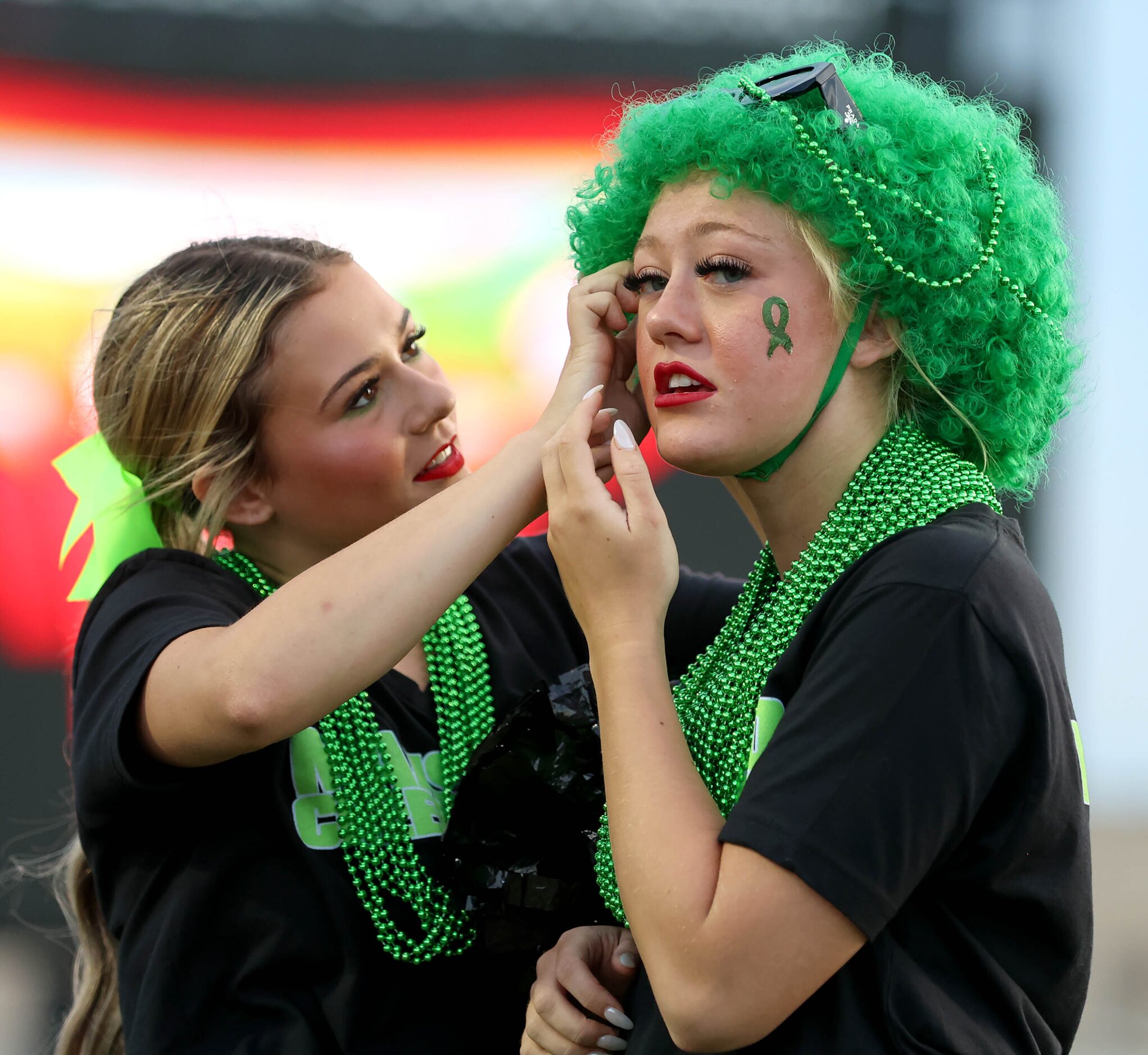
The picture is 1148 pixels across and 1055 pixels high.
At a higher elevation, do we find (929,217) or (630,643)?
(929,217)

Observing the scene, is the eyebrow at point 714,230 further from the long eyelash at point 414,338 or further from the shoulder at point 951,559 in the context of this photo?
the long eyelash at point 414,338

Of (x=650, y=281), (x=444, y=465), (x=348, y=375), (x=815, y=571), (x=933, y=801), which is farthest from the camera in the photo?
(x=444, y=465)

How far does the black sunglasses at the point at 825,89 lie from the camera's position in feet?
5.56

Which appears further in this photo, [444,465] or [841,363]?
[444,465]

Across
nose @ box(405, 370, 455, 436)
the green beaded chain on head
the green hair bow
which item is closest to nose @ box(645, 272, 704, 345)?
the green beaded chain on head

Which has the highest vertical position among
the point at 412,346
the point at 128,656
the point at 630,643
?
the point at 412,346

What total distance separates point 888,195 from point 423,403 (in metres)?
1.01

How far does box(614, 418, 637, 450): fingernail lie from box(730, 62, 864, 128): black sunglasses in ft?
1.72

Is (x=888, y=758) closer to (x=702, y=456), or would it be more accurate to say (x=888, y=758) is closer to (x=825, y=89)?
(x=702, y=456)

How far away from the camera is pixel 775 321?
168 centimetres

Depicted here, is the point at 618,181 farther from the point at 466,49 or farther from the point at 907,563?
the point at 466,49

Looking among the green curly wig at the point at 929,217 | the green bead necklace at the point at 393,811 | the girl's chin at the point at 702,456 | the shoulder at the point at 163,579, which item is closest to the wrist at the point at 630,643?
the girl's chin at the point at 702,456

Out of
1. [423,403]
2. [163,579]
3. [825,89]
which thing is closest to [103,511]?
[163,579]

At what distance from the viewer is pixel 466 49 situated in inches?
179
